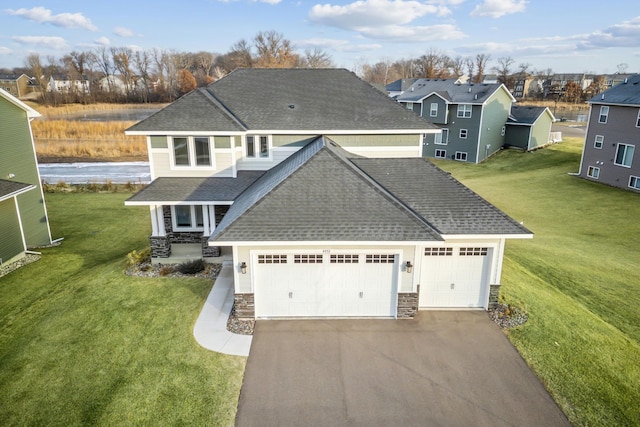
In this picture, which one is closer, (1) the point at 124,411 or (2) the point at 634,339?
(1) the point at 124,411

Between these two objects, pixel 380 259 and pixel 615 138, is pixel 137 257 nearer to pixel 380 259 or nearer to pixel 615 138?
pixel 380 259

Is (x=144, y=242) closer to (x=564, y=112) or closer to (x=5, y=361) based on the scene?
(x=5, y=361)

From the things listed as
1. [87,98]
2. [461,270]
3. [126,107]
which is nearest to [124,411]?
[461,270]

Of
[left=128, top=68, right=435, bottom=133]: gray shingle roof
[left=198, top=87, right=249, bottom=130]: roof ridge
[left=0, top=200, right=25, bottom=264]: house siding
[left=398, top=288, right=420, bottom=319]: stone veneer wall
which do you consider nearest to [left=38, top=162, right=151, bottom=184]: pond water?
[left=0, top=200, right=25, bottom=264]: house siding

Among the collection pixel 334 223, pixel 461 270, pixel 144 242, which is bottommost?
pixel 144 242

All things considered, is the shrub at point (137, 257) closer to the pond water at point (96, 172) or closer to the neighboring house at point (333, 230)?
the neighboring house at point (333, 230)

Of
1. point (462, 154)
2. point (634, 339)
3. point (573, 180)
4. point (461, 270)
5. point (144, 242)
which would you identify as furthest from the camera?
point (462, 154)

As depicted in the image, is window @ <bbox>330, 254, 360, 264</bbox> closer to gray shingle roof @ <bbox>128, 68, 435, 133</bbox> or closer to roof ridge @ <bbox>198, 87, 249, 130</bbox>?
gray shingle roof @ <bbox>128, 68, 435, 133</bbox>
